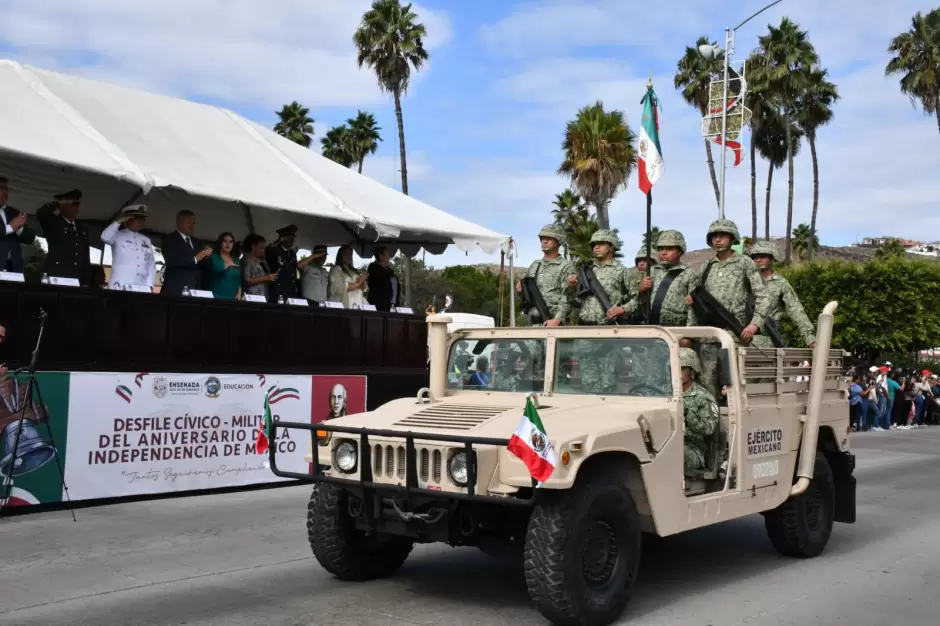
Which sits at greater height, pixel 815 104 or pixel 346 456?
pixel 815 104

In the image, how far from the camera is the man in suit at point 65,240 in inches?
390

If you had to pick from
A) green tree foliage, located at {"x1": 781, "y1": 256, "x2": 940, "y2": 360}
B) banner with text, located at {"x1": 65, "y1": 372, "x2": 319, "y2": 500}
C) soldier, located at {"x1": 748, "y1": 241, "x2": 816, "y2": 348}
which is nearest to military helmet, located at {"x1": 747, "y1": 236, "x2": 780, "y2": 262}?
soldier, located at {"x1": 748, "y1": 241, "x2": 816, "y2": 348}

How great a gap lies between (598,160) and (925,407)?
15.2 meters

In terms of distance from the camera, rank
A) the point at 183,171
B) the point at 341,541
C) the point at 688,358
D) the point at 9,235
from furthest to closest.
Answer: the point at 183,171, the point at 9,235, the point at 688,358, the point at 341,541

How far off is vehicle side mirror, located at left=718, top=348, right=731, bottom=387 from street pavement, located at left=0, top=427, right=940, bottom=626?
144 cm

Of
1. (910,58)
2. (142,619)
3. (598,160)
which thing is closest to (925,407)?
(598,160)

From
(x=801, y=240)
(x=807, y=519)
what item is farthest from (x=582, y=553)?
(x=801, y=240)

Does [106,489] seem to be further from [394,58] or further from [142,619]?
[394,58]

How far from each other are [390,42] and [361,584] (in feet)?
112

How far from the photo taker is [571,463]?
509 cm

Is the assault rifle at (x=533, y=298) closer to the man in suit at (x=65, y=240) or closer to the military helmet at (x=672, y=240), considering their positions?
the military helmet at (x=672, y=240)

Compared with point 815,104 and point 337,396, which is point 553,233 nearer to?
point 337,396

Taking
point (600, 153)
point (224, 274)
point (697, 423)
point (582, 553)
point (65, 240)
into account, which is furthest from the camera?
point (600, 153)

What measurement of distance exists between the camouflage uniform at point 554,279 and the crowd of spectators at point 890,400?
58.2ft
